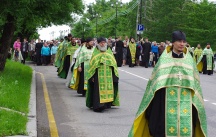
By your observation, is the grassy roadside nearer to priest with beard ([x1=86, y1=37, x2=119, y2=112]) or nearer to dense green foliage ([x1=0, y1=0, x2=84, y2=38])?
priest with beard ([x1=86, y1=37, x2=119, y2=112])

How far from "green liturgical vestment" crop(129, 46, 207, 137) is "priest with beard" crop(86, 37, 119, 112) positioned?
5.80 metres

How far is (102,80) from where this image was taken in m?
13.1

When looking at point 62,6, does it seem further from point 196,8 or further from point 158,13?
point 158,13

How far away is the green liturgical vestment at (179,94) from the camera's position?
695cm

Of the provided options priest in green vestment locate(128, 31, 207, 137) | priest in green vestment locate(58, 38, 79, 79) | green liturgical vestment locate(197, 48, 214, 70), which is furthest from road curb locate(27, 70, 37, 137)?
green liturgical vestment locate(197, 48, 214, 70)

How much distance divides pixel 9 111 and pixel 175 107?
193 inches

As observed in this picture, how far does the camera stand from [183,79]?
7016 mm

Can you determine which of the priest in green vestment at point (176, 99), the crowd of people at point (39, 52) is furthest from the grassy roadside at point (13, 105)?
the crowd of people at point (39, 52)

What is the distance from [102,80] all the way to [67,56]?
25.7ft

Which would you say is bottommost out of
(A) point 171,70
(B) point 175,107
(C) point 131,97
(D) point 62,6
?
(C) point 131,97

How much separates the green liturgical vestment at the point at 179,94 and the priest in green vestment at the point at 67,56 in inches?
514

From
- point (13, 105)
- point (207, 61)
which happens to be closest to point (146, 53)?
point (207, 61)

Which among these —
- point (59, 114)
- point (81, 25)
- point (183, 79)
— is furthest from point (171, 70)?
point (81, 25)

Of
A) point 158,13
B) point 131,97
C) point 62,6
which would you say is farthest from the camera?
point 158,13
